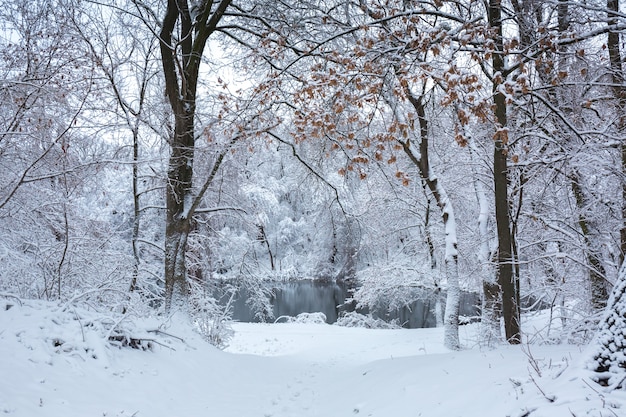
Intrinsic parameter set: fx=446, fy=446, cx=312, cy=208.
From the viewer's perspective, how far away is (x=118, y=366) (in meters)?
4.88

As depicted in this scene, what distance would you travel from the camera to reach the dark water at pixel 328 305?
20.5m

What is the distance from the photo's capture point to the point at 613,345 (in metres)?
2.82

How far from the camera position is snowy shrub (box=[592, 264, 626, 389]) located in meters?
2.75

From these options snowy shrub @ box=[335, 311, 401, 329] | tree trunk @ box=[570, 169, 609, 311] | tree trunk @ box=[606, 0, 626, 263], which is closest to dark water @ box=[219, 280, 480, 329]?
snowy shrub @ box=[335, 311, 401, 329]

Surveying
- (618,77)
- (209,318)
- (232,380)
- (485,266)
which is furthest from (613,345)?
(209,318)

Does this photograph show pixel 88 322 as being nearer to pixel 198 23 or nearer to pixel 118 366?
pixel 118 366

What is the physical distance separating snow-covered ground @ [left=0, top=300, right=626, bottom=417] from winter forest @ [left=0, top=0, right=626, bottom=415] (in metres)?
0.32

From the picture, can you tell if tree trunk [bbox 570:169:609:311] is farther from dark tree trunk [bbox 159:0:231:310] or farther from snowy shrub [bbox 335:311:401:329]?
snowy shrub [bbox 335:311:401:329]

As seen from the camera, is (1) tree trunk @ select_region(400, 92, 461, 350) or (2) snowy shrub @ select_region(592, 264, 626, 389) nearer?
(2) snowy shrub @ select_region(592, 264, 626, 389)

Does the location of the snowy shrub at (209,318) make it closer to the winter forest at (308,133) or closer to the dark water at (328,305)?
the winter forest at (308,133)

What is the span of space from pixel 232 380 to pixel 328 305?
18.1 metres

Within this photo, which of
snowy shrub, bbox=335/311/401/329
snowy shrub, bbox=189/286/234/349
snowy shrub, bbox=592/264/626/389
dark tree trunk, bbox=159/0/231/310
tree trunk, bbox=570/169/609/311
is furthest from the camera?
snowy shrub, bbox=335/311/401/329

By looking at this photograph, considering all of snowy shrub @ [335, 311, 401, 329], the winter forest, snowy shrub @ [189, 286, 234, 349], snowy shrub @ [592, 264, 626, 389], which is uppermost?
the winter forest

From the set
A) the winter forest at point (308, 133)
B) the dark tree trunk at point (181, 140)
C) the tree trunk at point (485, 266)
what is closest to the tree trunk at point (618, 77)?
the winter forest at point (308, 133)
